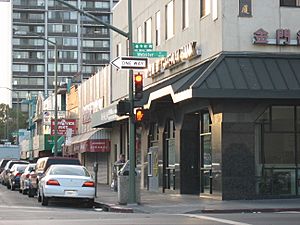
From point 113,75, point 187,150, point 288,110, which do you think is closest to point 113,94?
point 113,75

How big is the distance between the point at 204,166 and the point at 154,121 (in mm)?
6722

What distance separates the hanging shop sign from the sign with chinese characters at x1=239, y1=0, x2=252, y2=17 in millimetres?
2716

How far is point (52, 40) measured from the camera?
130000 millimetres

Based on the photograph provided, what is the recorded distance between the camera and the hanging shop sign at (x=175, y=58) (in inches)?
1029

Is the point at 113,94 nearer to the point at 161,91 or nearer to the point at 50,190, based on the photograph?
the point at 161,91

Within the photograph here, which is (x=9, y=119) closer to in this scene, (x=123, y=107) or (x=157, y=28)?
(x=157, y=28)

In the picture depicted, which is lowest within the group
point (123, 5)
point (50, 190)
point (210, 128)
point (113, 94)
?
point (50, 190)

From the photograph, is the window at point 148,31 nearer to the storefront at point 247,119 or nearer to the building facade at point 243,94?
the building facade at point 243,94

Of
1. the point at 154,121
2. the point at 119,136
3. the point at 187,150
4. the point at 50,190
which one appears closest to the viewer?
the point at 50,190

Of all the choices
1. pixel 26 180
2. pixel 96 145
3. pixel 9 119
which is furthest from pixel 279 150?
pixel 9 119

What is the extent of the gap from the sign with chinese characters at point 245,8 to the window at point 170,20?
658cm

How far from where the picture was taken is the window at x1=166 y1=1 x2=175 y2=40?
30094 millimetres

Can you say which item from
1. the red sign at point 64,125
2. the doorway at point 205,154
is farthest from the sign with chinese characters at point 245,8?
the red sign at point 64,125

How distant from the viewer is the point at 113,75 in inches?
1636
